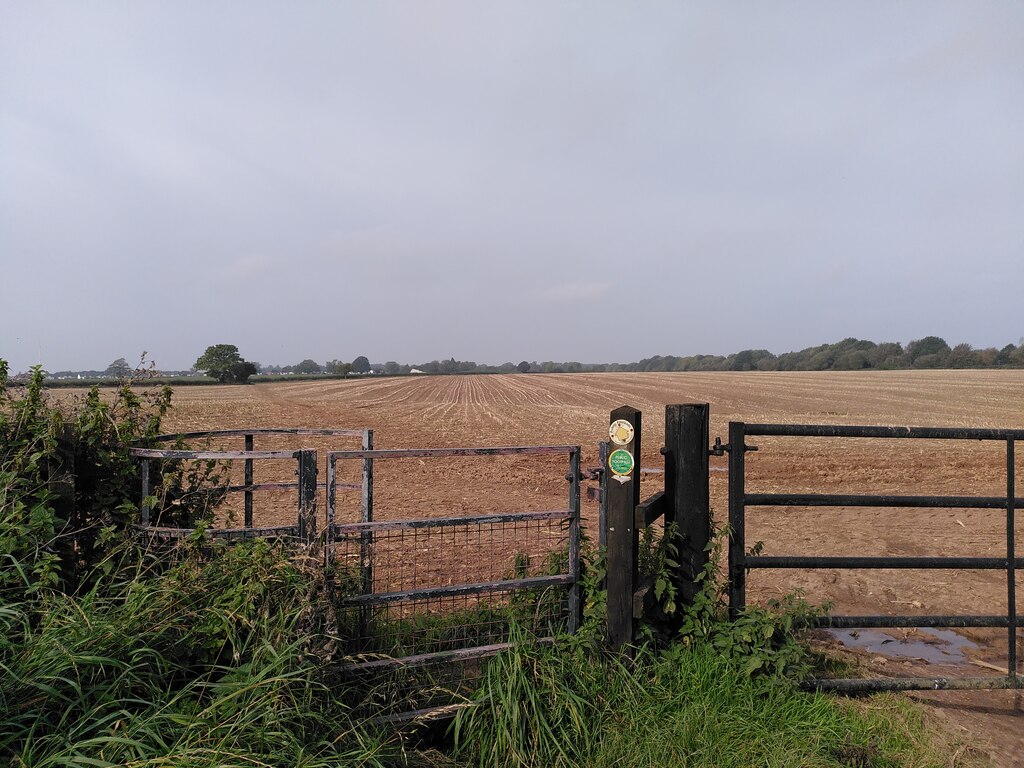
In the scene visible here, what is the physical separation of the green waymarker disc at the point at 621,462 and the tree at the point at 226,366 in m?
90.9

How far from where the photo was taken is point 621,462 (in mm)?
3693

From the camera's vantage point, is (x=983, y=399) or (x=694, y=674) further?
(x=983, y=399)

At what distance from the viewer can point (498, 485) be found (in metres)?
12.0

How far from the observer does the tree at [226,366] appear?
86.2m

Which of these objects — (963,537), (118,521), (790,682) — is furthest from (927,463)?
(118,521)

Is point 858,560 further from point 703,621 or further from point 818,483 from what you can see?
point 818,483

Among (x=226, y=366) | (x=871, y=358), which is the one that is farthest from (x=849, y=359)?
(x=226, y=366)

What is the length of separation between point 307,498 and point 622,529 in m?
1.88

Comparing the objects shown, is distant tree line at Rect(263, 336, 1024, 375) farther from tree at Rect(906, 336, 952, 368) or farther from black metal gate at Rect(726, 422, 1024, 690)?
black metal gate at Rect(726, 422, 1024, 690)

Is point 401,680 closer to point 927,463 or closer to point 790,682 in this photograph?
point 790,682

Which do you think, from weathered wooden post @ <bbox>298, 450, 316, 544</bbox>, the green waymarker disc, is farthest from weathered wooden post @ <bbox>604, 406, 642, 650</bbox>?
weathered wooden post @ <bbox>298, 450, 316, 544</bbox>

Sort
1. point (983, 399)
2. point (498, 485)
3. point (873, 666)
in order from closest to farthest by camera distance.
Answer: point (873, 666) → point (498, 485) → point (983, 399)

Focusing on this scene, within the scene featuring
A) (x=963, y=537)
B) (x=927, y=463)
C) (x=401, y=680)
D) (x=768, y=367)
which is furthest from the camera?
(x=768, y=367)

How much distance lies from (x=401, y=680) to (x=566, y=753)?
38.1 inches
